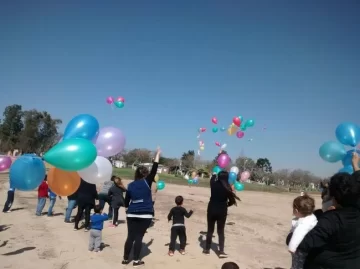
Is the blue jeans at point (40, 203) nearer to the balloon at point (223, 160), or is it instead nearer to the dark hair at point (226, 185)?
the balloon at point (223, 160)

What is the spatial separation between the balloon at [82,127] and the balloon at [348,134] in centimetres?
449

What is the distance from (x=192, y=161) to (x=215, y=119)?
6306cm

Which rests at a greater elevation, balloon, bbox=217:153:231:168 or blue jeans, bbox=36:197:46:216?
balloon, bbox=217:153:231:168

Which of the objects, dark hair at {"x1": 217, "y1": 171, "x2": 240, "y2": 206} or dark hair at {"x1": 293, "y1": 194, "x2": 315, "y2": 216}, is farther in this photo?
dark hair at {"x1": 217, "y1": 171, "x2": 240, "y2": 206}

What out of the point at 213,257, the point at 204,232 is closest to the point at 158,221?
the point at 204,232

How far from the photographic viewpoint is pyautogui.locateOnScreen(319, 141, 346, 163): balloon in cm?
527

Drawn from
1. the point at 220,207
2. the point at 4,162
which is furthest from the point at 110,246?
the point at 4,162

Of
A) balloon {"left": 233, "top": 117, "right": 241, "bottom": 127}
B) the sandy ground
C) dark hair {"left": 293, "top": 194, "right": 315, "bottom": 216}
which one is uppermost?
balloon {"left": 233, "top": 117, "right": 241, "bottom": 127}

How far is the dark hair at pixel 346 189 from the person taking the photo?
248 cm

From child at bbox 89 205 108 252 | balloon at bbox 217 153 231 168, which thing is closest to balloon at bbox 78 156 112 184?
child at bbox 89 205 108 252

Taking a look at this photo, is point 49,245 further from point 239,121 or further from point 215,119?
point 215,119

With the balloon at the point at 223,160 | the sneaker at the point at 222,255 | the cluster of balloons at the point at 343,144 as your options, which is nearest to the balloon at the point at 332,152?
the cluster of balloons at the point at 343,144

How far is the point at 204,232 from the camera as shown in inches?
346

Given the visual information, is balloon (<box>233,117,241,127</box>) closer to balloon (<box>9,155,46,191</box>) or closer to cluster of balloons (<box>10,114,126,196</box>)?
cluster of balloons (<box>10,114,126,196</box>)
